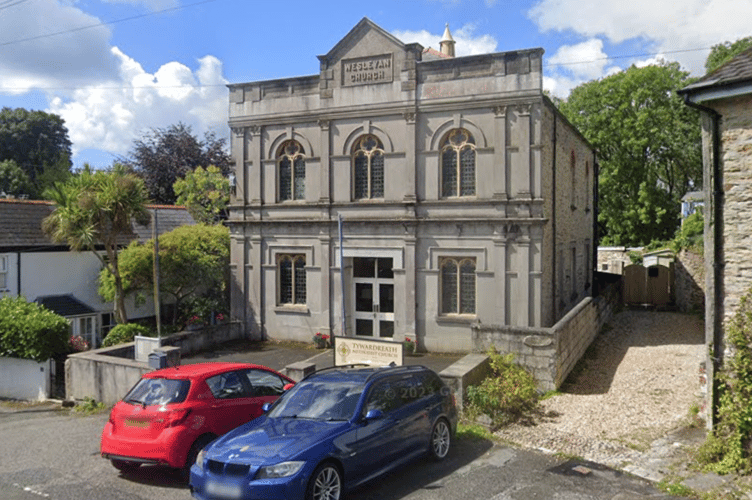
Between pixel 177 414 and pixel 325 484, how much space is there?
2.77 meters

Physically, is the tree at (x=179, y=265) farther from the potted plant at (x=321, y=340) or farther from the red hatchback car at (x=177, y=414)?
the red hatchback car at (x=177, y=414)

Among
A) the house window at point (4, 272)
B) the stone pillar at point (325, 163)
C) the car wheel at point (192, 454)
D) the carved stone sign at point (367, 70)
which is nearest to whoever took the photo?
the car wheel at point (192, 454)

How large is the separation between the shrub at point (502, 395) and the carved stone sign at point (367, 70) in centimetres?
956

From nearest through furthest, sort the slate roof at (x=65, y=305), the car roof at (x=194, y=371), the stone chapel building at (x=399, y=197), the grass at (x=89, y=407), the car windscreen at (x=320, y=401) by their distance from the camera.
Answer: the car windscreen at (x=320, y=401) < the car roof at (x=194, y=371) < the grass at (x=89, y=407) < the stone chapel building at (x=399, y=197) < the slate roof at (x=65, y=305)

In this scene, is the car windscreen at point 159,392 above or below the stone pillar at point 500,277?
below

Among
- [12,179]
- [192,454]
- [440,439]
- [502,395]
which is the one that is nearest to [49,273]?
[192,454]

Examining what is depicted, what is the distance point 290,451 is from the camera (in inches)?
301

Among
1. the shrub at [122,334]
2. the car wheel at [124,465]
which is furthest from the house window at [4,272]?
the car wheel at [124,465]

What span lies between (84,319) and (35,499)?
13541mm

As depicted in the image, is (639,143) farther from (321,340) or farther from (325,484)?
(325,484)

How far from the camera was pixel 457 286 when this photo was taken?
18.7 m

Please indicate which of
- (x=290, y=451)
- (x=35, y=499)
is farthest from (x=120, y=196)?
(x=290, y=451)

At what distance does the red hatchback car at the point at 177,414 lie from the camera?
9.20 meters

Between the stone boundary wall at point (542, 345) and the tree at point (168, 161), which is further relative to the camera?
the tree at point (168, 161)
